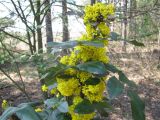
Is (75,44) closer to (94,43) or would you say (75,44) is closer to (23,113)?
(94,43)

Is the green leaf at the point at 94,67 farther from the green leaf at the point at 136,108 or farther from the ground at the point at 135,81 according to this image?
the ground at the point at 135,81

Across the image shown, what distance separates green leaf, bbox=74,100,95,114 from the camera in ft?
2.83

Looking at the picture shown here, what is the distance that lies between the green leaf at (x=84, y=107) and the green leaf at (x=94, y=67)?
0.11 m

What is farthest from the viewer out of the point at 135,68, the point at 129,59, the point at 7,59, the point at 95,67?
the point at 129,59

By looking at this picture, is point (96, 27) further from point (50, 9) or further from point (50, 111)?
point (50, 9)

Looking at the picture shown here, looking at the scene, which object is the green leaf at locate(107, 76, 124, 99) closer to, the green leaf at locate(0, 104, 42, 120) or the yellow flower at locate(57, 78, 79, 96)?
the yellow flower at locate(57, 78, 79, 96)

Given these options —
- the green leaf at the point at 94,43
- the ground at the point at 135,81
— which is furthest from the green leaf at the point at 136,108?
the ground at the point at 135,81

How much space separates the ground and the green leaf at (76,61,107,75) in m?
3.42

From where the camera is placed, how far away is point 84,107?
87 centimetres

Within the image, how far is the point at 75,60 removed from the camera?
0.94 meters

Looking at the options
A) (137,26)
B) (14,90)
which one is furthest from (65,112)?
(14,90)

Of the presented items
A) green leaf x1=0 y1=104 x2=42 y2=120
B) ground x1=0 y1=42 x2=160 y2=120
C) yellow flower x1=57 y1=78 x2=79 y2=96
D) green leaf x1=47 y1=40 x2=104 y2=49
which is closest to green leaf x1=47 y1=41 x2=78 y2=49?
green leaf x1=47 y1=40 x2=104 y2=49

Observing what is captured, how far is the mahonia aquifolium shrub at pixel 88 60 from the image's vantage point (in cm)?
91

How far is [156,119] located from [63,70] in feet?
18.7
